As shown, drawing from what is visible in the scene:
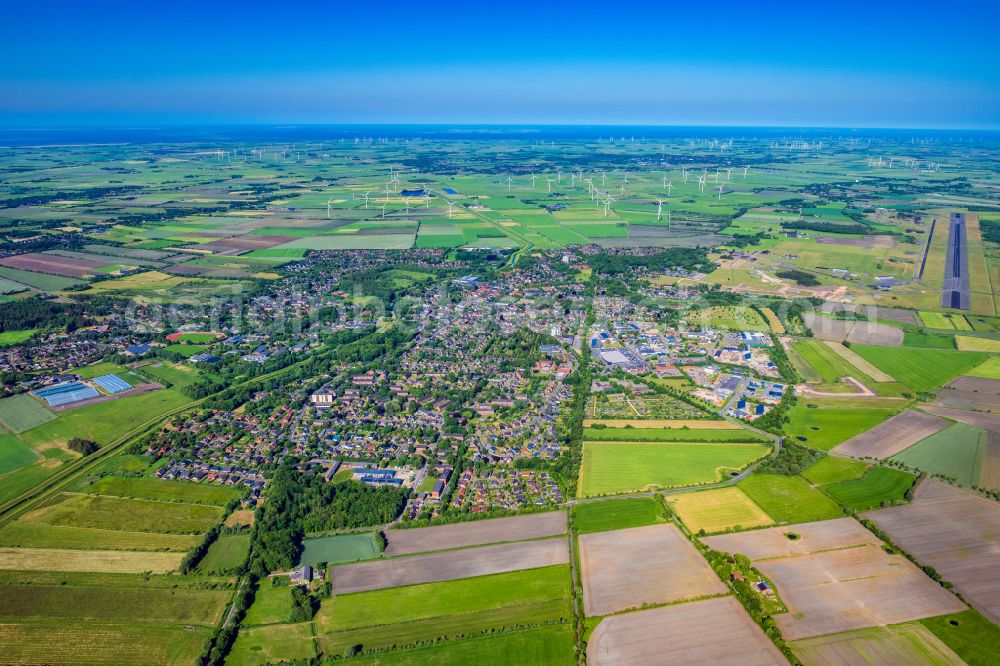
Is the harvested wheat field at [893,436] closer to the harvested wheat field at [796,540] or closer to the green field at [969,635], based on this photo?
the harvested wheat field at [796,540]

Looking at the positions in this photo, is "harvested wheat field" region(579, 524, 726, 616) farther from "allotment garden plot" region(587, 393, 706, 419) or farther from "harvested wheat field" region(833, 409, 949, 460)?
"harvested wheat field" region(833, 409, 949, 460)

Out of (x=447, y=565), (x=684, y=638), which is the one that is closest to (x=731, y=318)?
(x=684, y=638)

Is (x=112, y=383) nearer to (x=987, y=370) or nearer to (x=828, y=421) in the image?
(x=828, y=421)

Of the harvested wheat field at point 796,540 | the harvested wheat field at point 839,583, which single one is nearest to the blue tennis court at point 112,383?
the harvested wheat field at point 796,540

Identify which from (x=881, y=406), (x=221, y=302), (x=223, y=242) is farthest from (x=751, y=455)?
(x=223, y=242)

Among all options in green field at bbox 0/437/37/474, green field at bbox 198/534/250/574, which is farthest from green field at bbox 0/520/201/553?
green field at bbox 0/437/37/474
